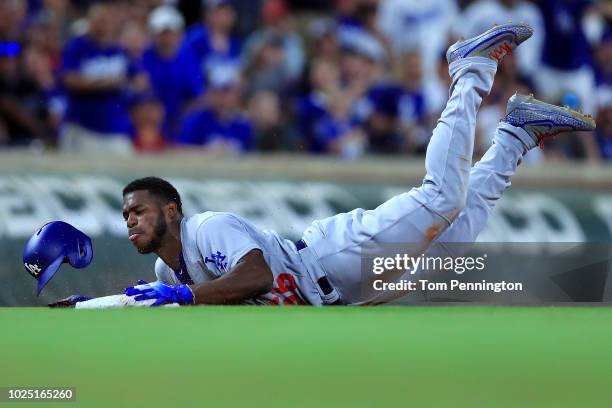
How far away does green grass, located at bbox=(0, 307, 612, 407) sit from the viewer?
369 cm

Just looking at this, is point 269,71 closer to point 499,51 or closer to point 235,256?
point 499,51

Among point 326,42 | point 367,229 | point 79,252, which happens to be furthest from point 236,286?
point 326,42

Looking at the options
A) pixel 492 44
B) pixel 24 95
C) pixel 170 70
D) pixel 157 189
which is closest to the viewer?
pixel 157 189

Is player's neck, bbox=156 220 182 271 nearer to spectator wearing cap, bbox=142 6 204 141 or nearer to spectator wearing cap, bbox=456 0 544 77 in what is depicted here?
spectator wearing cap, bbox=142 6 204 141

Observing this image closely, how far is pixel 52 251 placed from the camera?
607 cm

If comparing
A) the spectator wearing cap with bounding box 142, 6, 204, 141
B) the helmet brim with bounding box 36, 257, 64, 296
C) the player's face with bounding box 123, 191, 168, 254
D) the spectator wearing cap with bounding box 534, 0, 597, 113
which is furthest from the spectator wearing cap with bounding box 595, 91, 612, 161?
the helmet brim with bounding box 36, 257, 64, 296

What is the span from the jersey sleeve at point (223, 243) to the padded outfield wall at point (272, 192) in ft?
9.80

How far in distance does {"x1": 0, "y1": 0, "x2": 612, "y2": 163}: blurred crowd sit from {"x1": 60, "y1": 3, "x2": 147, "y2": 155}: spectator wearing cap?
0.04 feet

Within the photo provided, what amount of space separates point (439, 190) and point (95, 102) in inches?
203

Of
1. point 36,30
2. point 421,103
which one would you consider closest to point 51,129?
point 36,30

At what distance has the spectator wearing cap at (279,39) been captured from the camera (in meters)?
11.2

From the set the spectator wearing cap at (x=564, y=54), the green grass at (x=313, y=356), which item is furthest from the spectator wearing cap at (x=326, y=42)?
the green grass at (x=313, y=356)

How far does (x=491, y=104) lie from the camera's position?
34.1ft

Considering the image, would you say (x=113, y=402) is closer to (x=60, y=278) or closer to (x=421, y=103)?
(x=60, y=278)
